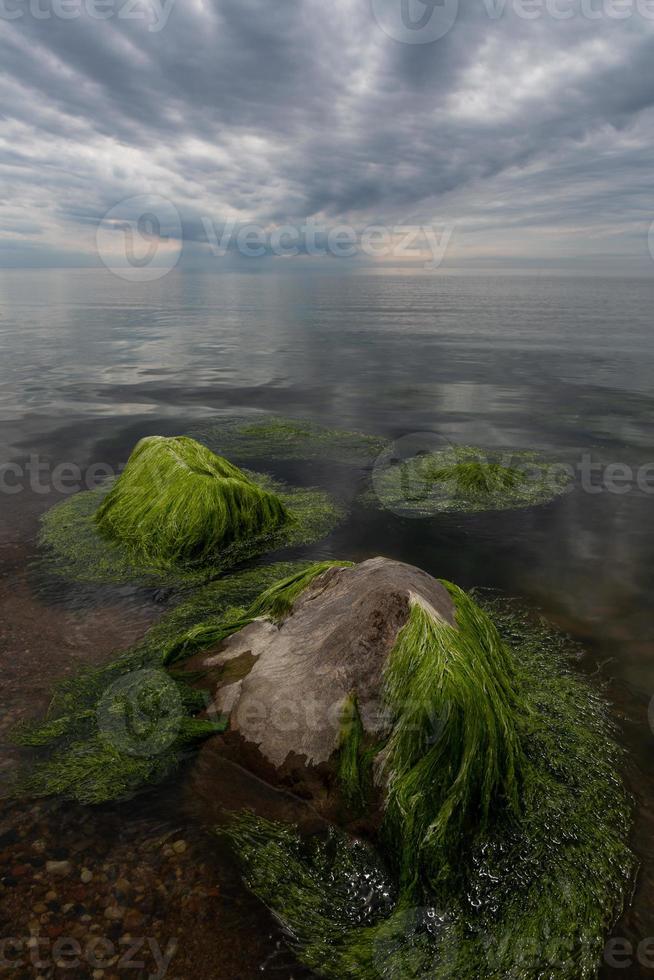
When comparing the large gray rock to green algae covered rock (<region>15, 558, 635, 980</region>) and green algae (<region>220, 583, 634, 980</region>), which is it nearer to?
green algae covered rock (<region>15, 558, 635, 980</region>)

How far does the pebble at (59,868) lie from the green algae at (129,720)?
0.49 metres

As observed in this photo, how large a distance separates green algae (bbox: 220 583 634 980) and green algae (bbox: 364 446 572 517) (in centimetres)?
555

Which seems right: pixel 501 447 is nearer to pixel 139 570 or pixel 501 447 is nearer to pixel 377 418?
pixel 377 418

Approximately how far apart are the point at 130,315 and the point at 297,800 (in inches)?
2304

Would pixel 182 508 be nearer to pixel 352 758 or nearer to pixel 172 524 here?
pixel 172 524

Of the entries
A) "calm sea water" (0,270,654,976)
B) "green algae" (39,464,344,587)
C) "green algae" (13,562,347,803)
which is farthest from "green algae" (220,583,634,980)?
"green algae" (39,464,344,587)

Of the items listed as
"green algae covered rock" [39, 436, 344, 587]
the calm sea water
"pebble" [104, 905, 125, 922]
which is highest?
"pebble" [104, 905, 125, 922]

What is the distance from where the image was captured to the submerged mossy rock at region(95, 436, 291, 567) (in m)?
7.93

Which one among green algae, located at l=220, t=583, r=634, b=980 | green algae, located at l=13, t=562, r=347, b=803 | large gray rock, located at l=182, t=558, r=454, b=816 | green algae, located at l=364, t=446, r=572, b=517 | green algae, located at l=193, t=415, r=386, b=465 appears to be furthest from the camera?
green algae, located at l=193, t=415, r=386, b=465

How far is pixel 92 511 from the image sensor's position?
30.8 feet

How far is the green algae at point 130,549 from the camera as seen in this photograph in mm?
7363

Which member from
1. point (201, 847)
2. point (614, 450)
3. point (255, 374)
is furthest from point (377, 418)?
point (201, 847)

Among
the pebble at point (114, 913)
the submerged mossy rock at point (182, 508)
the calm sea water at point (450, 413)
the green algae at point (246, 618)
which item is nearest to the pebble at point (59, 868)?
the pebble at point (114, 913)

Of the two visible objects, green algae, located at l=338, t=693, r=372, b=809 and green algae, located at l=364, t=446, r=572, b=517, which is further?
green algae, located at l=364, t=446, r=572, b=517
